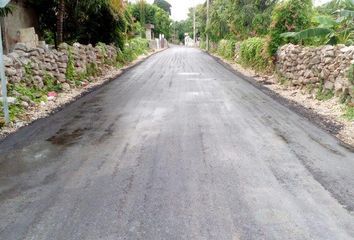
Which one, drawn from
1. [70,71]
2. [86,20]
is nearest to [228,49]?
[86,20]

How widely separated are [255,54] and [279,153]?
1348cm

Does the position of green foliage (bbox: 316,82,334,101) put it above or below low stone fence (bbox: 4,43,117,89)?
below

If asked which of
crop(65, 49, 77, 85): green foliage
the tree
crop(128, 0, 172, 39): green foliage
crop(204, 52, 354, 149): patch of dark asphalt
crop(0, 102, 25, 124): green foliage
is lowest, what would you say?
crop(204, 52, 354, 149): patch of dark asphalt

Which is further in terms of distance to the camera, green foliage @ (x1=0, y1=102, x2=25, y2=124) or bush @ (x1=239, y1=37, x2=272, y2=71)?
bush @ (x1=239, y1=37, x2=272, y2=71)

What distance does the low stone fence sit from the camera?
32.1 ft

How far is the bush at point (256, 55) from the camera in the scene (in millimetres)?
16442

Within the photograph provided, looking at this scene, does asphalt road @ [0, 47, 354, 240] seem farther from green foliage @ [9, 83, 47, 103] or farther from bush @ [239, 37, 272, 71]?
bush @ [239, 37, 272, 71]

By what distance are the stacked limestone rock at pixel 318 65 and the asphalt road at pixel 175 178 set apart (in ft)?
6.80

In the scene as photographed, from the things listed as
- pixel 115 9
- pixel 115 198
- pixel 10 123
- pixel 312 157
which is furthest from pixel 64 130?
pixel 115 9

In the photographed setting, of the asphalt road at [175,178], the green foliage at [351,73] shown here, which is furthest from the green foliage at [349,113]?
the asphalt road at [175,178]

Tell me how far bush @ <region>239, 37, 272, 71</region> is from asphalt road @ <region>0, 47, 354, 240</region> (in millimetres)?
8290

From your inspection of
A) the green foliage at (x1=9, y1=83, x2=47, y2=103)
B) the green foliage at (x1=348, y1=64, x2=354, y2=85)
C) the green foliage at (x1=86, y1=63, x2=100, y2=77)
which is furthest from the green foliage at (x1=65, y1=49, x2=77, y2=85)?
the green foliage at (x1=348, y1=64, x2=354, y2=85)

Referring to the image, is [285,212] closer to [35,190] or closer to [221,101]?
[35,190]

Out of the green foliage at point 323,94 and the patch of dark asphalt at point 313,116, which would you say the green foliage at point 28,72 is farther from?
the green foliage at point 323,94
